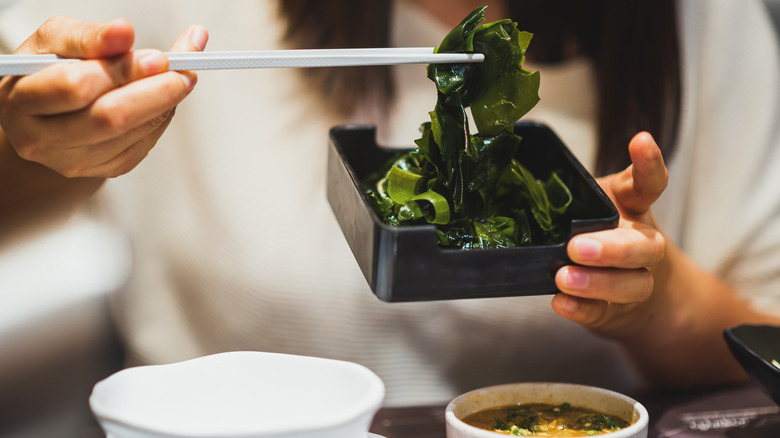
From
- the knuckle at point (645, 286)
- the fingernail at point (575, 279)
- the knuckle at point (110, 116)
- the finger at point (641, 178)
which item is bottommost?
the knuckle at point (645, 286)

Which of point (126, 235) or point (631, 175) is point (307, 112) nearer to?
point (126, 235)

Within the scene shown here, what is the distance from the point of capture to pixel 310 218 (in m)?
1.71

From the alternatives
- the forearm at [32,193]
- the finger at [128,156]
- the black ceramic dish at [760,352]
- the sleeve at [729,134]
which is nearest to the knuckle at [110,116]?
the finger at [128,156]

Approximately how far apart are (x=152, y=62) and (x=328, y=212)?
0.94 metres

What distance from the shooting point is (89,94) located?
0.76 metres

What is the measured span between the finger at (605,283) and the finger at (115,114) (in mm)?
479

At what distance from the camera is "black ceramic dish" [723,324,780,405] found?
1027 millimetres

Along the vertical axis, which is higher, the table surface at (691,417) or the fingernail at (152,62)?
the fingernail at (152,62)

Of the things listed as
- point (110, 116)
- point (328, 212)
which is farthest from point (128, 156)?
point (328, 212)

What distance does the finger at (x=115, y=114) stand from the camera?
0.77m

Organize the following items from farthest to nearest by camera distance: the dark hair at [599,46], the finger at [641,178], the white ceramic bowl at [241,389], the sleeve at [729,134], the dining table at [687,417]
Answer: the sleeve at [729,134] < the dark hair at [599,46] < the dining table at [687,417] < the finger at [641,178] < the white ceramic bowl at [241,389]

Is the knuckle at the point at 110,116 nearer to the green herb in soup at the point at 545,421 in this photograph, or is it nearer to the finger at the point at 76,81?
the finger at the point at 76,81

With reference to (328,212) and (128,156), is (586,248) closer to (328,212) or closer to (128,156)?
(128,156)

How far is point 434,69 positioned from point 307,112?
87cm
